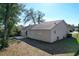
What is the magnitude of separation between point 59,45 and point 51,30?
0.37m

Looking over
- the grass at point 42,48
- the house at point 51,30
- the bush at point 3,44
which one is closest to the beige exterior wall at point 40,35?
the house at point 51,30

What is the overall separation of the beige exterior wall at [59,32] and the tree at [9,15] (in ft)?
2.65

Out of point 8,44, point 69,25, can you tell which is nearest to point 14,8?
point 8,44

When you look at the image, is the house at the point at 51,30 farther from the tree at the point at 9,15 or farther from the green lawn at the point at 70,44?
the tree at the point at 9,15

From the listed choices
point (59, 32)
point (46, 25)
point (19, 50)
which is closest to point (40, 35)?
point (46, 25)

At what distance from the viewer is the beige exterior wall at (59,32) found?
6.75 meters

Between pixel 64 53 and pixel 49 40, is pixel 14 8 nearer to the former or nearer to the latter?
pixel 49 40

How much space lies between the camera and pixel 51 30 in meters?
6.77

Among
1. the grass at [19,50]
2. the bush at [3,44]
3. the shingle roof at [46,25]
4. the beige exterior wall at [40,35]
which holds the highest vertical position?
the shingle roof at [46,25]

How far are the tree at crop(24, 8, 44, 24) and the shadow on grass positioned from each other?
44 centimetres

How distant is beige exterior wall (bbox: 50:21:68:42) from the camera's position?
6755 mm

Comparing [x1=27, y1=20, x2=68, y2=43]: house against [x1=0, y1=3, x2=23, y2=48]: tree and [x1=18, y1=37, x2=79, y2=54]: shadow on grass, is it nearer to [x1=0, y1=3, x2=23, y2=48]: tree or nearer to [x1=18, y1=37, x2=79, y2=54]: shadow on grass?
[x1=18, y1=37, x2=79, y2=54]: shadow on grass

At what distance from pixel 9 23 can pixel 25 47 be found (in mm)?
616

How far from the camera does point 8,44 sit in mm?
6688
